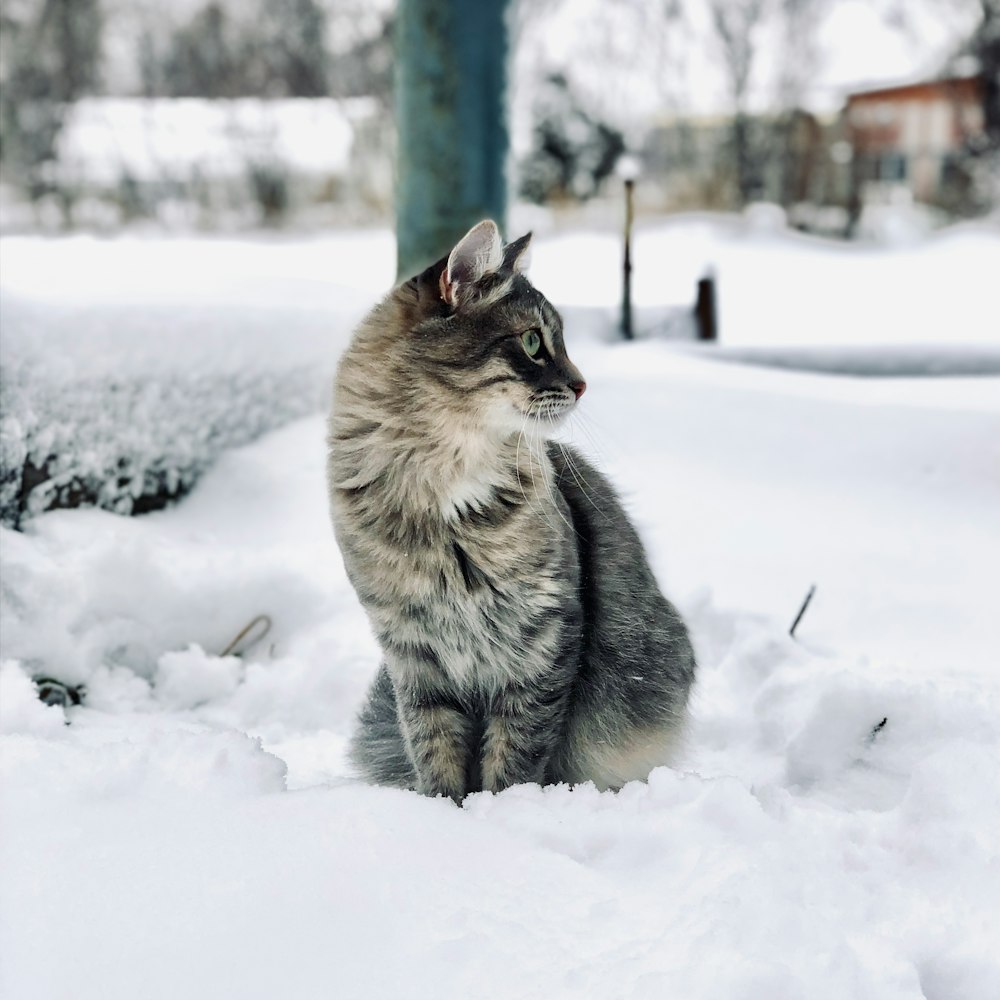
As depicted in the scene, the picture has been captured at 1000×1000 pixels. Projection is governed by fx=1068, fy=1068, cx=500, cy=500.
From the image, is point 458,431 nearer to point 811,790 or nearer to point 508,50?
point 811,790

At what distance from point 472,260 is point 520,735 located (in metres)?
0.91

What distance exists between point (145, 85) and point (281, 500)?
52.6ft

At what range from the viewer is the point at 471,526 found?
2037 mm

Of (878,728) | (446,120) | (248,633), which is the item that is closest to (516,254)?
(878,728)

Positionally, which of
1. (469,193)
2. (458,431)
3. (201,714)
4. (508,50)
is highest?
(508,50)

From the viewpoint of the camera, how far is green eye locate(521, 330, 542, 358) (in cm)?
202

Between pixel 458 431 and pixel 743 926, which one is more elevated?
pixel 458 431

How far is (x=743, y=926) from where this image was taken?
146cm

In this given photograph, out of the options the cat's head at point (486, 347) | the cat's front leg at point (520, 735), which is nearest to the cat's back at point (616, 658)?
the cat's front leg at point (520, 735)

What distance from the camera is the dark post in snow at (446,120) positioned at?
16.9 ft

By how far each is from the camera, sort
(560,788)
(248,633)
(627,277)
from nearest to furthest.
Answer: (560,788), (248,633), (627,277)

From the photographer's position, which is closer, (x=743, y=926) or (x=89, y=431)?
(x=743, y=926)

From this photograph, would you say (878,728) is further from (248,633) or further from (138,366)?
(138,366)

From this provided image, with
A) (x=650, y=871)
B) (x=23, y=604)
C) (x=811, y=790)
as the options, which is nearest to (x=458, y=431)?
(x=650, y=871)
